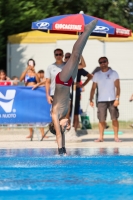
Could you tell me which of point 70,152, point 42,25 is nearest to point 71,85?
point 70,152

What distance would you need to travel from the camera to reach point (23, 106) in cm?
1638

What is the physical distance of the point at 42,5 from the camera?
2880cm

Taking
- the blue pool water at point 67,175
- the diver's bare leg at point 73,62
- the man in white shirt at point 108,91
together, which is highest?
the diver's bare leg at point 73,62

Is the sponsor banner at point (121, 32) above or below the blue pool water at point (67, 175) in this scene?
above

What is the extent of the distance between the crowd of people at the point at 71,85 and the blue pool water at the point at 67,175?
2.24 feet

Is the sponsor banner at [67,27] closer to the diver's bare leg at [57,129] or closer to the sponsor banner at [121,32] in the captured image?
the sponsor banner at [121,32]

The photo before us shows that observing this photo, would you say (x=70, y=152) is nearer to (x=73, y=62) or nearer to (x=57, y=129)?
(x=57, y=129)

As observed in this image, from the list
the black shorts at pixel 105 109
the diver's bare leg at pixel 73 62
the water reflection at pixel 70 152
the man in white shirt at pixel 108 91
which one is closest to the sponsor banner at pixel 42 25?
the man in white shirt at pixel 108 91

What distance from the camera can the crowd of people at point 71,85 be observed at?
11156 millimetres

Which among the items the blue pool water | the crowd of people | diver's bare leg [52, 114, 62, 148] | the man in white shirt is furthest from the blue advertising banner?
diver's bare leg [52, 114, 62, 148]

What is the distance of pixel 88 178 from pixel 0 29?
1758 cm

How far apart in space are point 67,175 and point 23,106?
8066mm

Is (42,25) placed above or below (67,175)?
above

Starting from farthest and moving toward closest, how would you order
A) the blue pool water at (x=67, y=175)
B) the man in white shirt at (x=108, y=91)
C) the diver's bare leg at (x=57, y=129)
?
the man in white shirt at (x=108, y=91)
the diver's bare leg at (x=57, y=129)
the blue pool water at (x=67, y=175)
